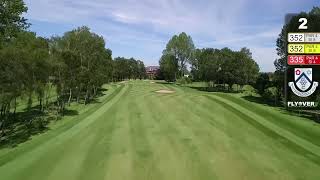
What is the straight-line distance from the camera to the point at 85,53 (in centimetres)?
7062

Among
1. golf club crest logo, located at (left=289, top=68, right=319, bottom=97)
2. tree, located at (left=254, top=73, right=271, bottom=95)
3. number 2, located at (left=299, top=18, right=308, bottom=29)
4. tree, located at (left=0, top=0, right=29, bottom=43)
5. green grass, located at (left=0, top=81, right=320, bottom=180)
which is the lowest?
green grass, located at (left=0, top=81, right=320, bottom=180)

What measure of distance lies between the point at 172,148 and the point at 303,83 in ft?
36.6

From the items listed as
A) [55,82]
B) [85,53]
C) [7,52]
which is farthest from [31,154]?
[85,53]

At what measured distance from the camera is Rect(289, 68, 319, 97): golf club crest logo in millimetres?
21922

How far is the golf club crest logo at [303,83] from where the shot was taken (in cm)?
2192

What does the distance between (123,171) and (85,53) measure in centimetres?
4857

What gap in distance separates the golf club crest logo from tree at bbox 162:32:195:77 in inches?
5304

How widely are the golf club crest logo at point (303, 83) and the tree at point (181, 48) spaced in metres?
135

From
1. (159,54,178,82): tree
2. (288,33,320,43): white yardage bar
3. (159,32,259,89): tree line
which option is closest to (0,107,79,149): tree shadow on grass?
(288,33,320,43): white yardage bar

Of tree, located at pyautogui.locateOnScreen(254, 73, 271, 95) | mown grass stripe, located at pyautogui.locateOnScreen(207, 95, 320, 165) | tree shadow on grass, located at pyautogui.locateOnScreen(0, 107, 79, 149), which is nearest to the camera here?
mown grass stripe, located at pyautogui.locateOnScreen(207, 95, 320, 165)

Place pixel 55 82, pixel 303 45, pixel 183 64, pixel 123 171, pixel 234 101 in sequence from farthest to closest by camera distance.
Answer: pixel 183 64 < pixel 234 101 < pixel 55 82 < pixel 123 171 < pixel 303 45

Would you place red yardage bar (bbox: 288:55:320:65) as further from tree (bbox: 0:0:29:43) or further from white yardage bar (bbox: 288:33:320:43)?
tree (bbox: 0:0:29:43)

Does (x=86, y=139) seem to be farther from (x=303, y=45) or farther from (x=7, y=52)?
(x=303, y=45)

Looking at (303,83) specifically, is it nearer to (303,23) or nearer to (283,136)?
(303,23)
